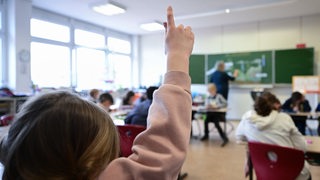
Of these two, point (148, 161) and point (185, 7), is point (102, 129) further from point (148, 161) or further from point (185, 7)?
point (185, 7)

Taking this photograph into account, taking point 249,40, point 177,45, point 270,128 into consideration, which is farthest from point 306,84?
point 177,45

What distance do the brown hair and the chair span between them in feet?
5.04

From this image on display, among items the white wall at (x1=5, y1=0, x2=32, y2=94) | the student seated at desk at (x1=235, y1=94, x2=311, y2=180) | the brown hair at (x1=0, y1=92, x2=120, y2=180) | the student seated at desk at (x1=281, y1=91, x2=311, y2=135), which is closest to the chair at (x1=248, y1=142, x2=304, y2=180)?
the student seated at desk at (x1=235, y1=94, x2=311, y2=180)

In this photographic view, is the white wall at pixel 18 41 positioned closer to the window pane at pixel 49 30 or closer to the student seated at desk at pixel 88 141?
the window pane at pixel 49 30

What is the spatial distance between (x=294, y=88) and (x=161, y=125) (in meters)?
6.86

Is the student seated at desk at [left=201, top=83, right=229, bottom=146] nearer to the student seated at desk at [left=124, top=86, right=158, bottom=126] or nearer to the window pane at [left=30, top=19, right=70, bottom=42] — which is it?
the student seated at desk at [left=124, top=86, right=158, bottom=126]

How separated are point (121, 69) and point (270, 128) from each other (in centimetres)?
688

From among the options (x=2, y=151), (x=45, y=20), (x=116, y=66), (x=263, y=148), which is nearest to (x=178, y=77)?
(x=2, y=151)

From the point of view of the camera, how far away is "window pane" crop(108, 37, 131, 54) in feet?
→ 27.0

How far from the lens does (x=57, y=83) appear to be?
6.62 meters

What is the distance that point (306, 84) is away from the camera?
6.44m

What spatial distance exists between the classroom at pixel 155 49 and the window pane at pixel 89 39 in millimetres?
27

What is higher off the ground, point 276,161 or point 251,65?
point 251,65

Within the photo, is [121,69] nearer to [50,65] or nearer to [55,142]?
[50,65]
